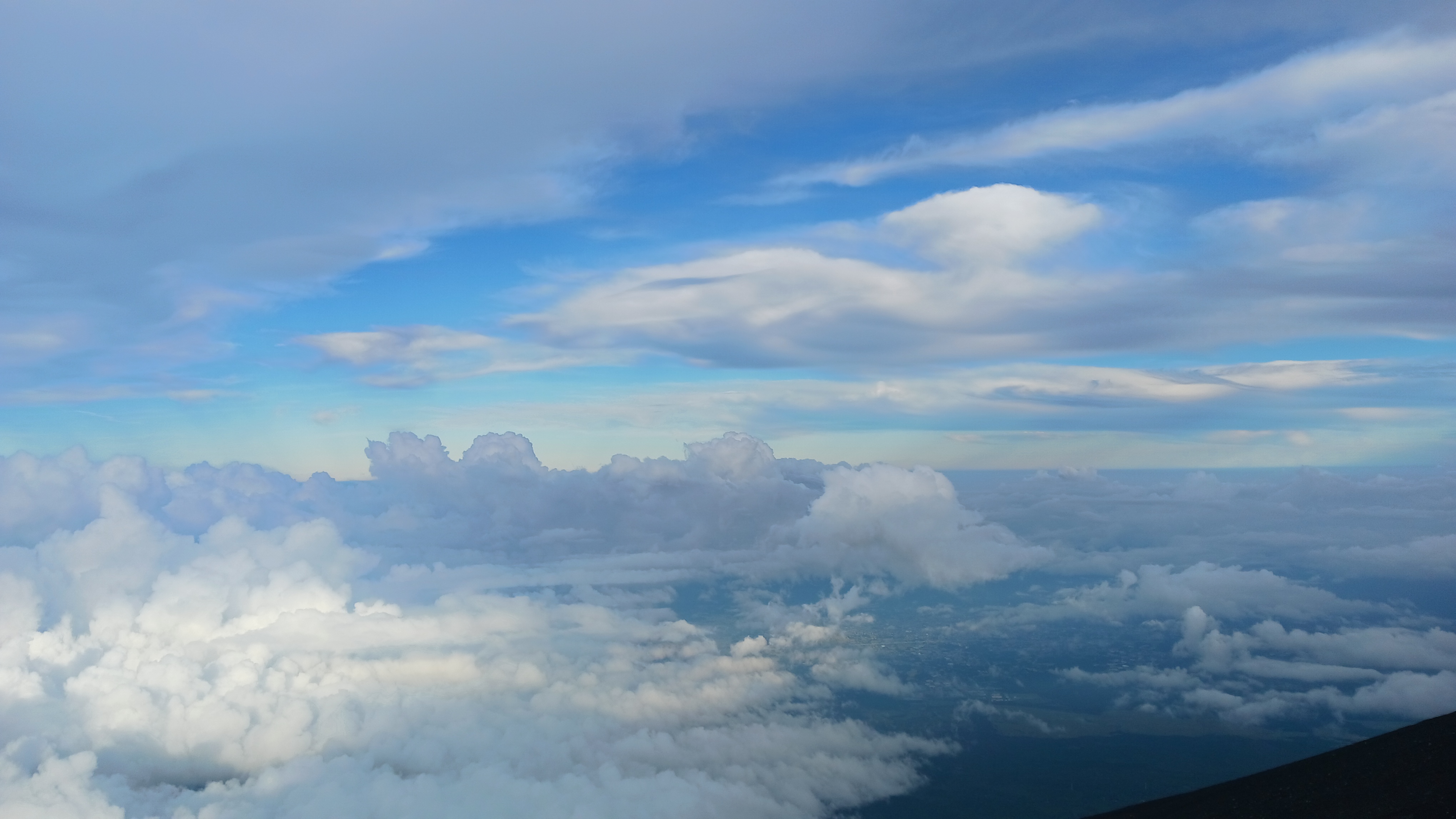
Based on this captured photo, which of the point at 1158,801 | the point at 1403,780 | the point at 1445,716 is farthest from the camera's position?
the point at 1158,801

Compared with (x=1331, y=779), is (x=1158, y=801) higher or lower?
A: lower

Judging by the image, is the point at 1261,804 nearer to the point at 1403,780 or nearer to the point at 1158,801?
the point at 1403,780

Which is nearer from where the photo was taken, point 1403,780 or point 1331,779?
point 1403,780

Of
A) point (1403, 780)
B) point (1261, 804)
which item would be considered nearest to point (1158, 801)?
point (1261, 804)

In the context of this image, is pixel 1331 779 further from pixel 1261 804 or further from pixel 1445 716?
pixel 1445 716

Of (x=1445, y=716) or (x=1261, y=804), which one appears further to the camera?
(x=1445, y=716)

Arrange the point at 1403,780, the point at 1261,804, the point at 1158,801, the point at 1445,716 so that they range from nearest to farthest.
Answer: the point at 1403,780 → the point at 1261,804 → the point at 1445,716 → the point at 1158,801

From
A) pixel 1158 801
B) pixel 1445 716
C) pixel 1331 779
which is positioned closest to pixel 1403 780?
pixel 1331 779
